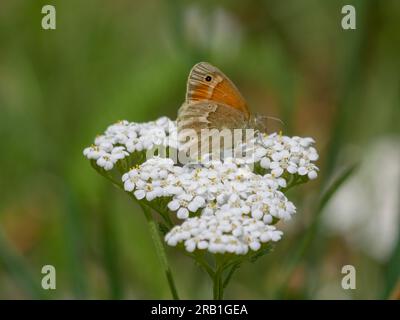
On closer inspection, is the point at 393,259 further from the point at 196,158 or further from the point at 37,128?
the point at 37,128

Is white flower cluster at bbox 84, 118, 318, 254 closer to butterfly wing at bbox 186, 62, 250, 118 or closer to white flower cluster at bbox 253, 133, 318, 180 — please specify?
white flower cluster at bbox 253, 133, 318, 180

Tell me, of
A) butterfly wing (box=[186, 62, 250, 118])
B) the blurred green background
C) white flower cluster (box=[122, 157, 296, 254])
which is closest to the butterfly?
butterfly wing (box=[186, 62, 250, 118])

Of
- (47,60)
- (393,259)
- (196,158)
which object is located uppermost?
(47,60)

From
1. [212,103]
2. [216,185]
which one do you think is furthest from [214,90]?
[216,185]

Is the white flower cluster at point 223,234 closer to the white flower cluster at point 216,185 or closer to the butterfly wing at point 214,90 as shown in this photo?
the white flower cluster at point 216,185

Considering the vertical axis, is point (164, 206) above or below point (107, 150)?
below

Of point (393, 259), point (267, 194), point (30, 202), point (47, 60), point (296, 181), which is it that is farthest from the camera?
point (47, 60)

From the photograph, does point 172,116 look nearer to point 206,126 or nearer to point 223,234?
point 206,126

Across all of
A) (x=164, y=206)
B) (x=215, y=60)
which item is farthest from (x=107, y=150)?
(x=215, y=60)
